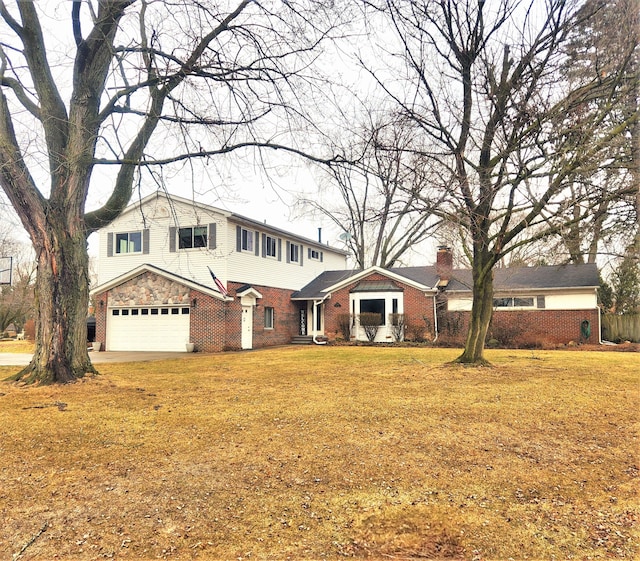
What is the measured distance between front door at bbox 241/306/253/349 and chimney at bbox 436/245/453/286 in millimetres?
9911

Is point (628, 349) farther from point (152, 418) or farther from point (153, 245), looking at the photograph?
point (153, 245)

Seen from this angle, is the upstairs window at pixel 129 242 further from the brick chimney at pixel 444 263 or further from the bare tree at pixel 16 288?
the brick chimney at pixel 444 263

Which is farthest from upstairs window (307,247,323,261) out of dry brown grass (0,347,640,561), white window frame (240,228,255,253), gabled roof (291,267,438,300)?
dry brown grass (0,347,640,561)

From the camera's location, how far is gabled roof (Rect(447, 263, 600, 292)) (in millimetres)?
21172

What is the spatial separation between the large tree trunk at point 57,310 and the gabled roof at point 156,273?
9.40 meters

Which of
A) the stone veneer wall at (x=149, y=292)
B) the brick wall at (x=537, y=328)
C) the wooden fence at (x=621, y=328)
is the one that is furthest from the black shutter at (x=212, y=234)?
the wooden fence at (x=621, y=328)

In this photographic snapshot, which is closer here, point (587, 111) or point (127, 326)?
point (587, 111)

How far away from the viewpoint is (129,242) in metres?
21.5

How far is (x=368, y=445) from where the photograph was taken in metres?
4.96

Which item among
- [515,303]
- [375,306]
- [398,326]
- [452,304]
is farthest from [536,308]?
[375,306]

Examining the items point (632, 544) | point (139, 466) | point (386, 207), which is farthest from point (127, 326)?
point (632, 544)

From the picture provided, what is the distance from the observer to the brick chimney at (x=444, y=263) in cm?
2366

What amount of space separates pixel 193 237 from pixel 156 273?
2.20m

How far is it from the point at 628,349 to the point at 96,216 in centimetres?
1925
